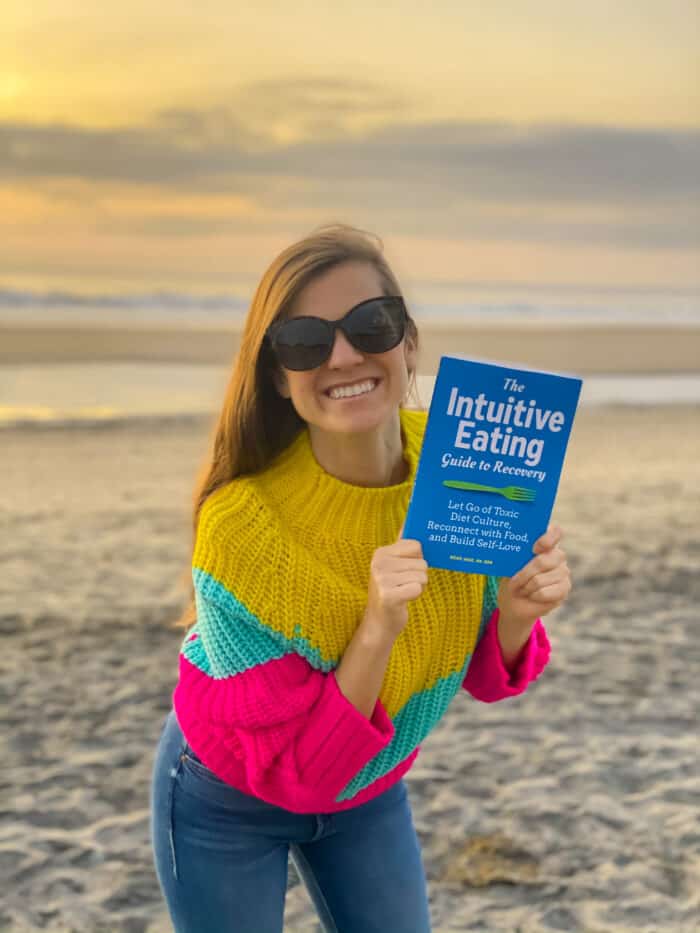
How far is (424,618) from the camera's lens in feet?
8.07

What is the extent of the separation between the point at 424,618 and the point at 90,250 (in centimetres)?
4632

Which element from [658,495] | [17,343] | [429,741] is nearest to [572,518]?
[658,495]

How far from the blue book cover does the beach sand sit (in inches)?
45.5

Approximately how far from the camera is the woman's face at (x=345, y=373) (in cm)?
231

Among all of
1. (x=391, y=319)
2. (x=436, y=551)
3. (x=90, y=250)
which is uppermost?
(x=90, y=250)

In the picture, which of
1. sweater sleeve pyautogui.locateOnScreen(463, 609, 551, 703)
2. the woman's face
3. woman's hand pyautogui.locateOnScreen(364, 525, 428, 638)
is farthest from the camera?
sweater sleeve pyautogui.locateOnScreen(463, 609, 551, 703)

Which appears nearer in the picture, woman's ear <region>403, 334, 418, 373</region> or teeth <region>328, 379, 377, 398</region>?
teeth <region>328, 379, 377, 398</region>

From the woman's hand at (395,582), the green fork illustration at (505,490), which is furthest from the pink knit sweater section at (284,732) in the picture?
the green fork illustration at (505,490)

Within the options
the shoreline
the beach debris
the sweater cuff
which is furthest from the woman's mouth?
the shoreline

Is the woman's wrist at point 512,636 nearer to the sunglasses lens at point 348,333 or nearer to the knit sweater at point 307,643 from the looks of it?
the knit sweater at point 307,643

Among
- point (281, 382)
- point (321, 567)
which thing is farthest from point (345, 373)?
point (321, 567)

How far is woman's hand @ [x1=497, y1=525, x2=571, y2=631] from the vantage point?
7.25 ft

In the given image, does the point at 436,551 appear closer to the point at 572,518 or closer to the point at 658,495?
the point at 572,518

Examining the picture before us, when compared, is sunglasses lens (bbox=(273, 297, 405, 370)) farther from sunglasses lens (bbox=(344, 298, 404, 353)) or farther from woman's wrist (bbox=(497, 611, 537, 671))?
woman's wrist (bbox=(497, 611, 537, 671))
